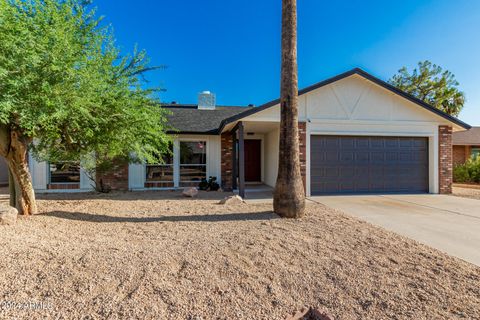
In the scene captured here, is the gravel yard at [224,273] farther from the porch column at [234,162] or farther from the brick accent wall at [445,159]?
the brick accent wall at [445,159]

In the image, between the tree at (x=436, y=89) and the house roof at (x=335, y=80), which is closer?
the house roof at (x=335, y=80)

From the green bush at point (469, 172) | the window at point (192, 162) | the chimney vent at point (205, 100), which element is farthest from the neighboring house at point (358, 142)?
the green bush at point (469, 172)

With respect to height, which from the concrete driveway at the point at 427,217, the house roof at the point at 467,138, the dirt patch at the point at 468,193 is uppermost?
the house roof at the point at 467,138

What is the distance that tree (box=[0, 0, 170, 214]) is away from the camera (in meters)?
4.04

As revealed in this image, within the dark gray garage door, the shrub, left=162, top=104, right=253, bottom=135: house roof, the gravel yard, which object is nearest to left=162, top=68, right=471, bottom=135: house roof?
left=162, top=104, right=253, bottom=135: house roof

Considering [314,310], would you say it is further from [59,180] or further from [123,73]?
[59,180]

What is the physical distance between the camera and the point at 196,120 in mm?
13164

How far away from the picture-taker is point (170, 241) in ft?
14.2

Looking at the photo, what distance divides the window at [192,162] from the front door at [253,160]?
351cm

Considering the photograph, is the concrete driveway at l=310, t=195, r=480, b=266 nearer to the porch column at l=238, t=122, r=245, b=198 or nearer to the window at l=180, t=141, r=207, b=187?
the porch column at l=238, t=122, r=245, b=198

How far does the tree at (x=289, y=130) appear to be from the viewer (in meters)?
5.89

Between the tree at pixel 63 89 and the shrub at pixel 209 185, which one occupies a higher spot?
the tree at pixel 63 89

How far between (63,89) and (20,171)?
259cm

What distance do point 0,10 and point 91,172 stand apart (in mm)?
7201
